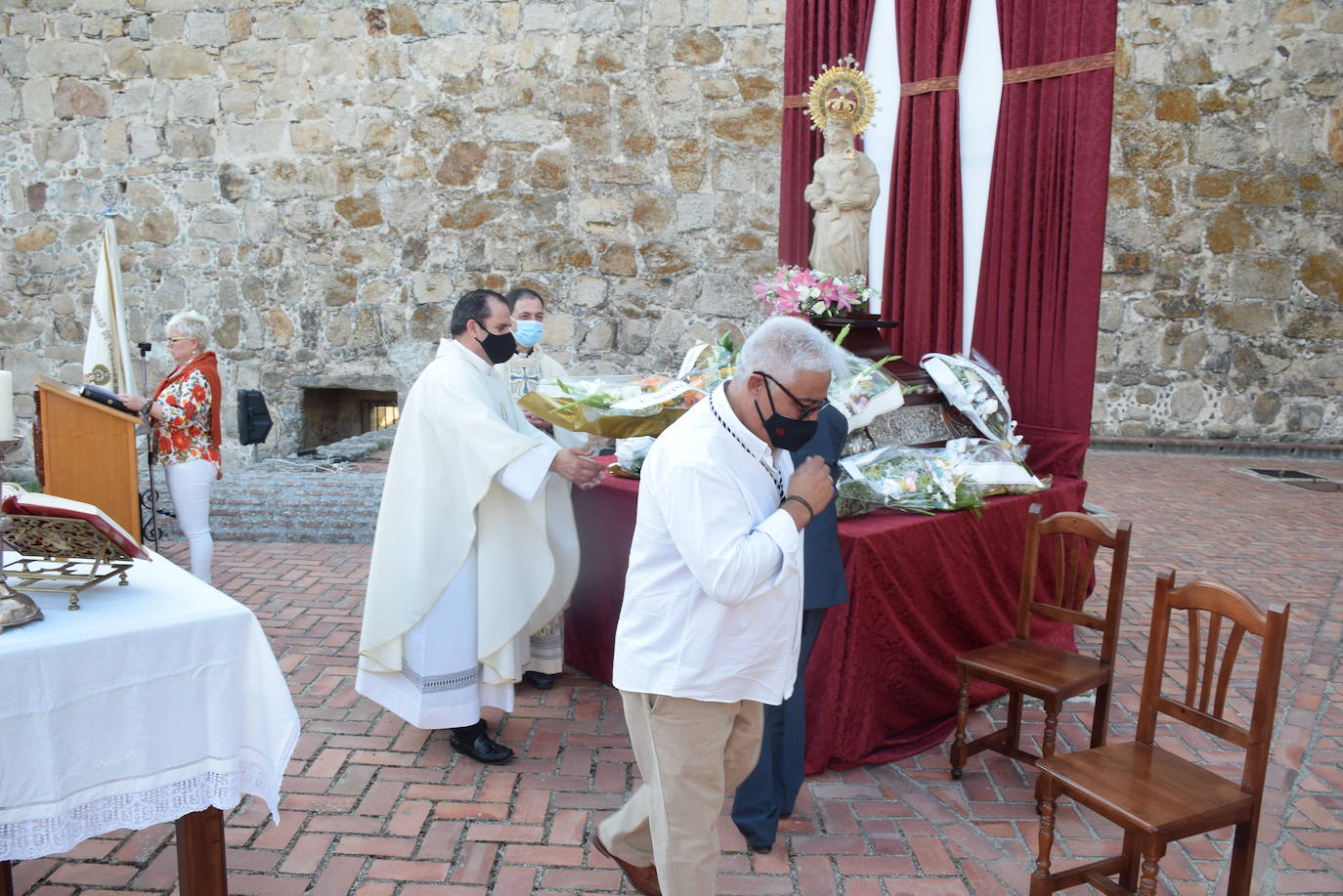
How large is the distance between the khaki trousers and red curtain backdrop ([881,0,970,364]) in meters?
3.36

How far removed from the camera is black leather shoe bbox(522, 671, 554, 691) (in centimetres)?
411

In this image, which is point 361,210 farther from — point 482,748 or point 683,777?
point 683,777

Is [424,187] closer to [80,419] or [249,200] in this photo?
[249,200]

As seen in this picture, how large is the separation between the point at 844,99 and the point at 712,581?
3737mm

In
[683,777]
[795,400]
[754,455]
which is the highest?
[795,400]

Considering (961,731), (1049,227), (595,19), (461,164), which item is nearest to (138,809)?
(961,731)

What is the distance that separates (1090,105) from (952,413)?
4.95 feet

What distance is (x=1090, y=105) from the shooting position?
4355 mm

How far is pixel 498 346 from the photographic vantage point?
347 centimetres

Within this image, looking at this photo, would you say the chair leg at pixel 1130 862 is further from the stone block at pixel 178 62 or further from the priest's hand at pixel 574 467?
the stone block at pixel 178 62

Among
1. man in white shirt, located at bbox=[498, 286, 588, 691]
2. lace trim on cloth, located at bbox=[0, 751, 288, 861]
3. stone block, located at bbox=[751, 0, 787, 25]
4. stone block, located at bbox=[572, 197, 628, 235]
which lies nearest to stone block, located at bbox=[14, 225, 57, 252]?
stone block, located at bbox=[572, 197, 628, 235]

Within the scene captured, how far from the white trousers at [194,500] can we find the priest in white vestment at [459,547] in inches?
85.0

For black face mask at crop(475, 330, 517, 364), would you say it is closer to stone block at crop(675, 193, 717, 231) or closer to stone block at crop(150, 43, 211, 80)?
stone block at crop(675, 193, 717, 231)

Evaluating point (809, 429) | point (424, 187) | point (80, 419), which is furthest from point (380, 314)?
point (809, 429)
